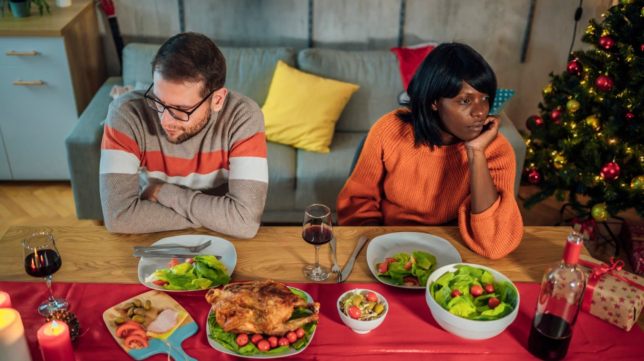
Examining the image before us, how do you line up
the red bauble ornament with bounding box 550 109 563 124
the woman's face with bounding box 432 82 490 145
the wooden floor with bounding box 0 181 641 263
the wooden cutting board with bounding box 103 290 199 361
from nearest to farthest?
the wooden cutting board with bounding box 103 290 199 361 < the woman's face with bounding box 432 82 490 145 < the red bauble ornament with bounding box 550 109 563 124 < the wooden floor with bounding box 0 181 641 263

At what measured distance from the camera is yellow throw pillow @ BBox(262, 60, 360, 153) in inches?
116

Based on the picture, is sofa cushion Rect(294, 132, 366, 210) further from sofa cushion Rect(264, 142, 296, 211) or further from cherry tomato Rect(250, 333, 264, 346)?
cherry tomato Rect(250, 333, 264, 346)

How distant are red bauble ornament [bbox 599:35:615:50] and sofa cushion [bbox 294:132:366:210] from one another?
1293mm

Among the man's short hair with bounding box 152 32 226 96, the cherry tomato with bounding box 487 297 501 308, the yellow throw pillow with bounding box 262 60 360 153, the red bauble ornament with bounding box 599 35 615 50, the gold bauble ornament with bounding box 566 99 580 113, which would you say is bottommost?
the yellow throw pillow with bounding box 262 60 360 153

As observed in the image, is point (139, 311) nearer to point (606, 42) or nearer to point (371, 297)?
point (371, 297)

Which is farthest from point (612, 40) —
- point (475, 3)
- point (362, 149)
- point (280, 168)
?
point (280, 168)

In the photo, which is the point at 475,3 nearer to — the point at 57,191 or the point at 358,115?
the point at 358,115

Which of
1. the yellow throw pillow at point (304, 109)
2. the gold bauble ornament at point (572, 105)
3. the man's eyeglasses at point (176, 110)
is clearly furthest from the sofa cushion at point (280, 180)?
the gold bauble ornament at point (572, 105)

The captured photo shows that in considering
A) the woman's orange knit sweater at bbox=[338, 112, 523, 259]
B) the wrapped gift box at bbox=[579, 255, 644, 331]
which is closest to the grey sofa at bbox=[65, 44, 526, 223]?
the woman's orange knit sweater at bbox=[338, 112, 523, 259]

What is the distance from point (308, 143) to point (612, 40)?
4.97 ft

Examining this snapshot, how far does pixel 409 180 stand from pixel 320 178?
1.06 meters

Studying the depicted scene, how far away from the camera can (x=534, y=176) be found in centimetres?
306

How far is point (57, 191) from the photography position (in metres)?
3.37

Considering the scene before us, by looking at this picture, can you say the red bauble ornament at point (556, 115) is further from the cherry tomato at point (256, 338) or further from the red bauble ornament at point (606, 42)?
the cherry tomato at point (256, 338)
